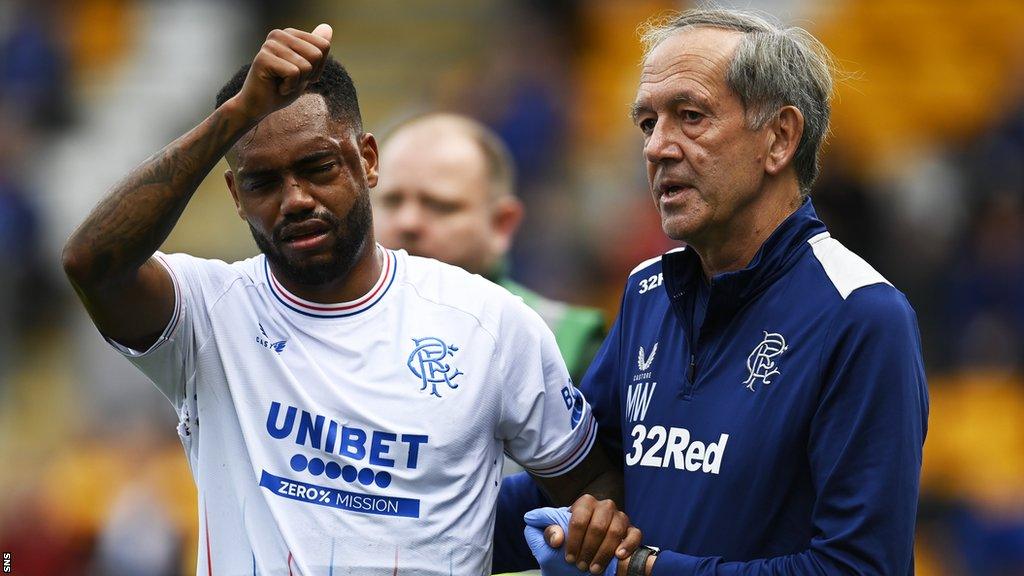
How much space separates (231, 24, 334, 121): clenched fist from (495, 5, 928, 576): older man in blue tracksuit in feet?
2.78

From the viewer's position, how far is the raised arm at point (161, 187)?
296 cm

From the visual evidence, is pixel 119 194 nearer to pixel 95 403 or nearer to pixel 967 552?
pixel 967 552

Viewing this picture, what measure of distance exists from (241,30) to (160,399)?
4.08m

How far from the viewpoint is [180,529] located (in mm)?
9000

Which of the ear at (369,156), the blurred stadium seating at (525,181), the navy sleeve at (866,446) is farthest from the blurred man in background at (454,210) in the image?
the blurred stadium seating at (525,181)

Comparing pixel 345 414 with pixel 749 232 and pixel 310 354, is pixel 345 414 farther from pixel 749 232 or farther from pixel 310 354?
pixel 749 232

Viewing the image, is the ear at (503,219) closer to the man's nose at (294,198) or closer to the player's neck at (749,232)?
the player's neck at (749,232)

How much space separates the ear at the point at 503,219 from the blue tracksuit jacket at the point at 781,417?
1926 millimetres

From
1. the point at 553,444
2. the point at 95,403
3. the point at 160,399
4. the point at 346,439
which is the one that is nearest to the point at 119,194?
the point at 346,439

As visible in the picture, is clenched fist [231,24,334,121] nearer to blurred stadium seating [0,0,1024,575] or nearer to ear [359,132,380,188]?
ear [359,132,380,188]

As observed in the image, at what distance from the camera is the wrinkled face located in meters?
5.05

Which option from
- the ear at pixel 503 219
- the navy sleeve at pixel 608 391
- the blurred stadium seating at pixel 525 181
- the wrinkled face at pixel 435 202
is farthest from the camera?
the blurred stadium seating at pixel 525 181

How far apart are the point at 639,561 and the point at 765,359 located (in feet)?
1.76

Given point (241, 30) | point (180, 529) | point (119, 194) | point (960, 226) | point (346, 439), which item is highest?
point (241, 30)
